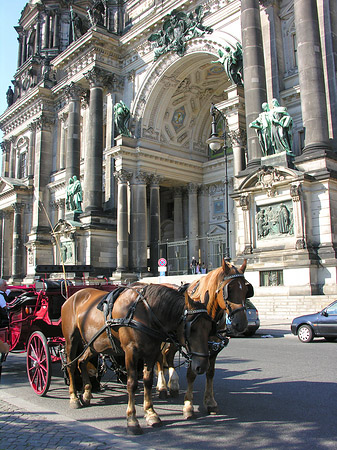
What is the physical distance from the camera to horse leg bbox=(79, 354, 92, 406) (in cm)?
620

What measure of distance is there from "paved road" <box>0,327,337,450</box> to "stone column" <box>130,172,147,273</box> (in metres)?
20.3

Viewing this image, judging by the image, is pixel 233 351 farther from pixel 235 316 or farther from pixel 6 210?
pixel 6 210

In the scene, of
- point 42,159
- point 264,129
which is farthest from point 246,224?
point 42,159

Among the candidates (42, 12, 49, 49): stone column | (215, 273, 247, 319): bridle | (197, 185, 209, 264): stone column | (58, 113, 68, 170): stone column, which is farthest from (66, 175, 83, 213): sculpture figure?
(215, 273, 247, 319): bridle

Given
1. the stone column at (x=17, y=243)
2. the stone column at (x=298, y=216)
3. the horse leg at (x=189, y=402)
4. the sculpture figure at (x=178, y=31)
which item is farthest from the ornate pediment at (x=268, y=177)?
the stone column at (x=17, y=243)

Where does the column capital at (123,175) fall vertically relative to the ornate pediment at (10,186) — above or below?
below

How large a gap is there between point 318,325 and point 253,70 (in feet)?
44.7

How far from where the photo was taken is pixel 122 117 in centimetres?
2991

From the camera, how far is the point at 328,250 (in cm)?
1758

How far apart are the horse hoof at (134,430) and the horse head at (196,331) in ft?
2.79

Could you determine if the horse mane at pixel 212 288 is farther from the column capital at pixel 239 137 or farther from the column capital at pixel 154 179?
the column capital at pixel 154 179

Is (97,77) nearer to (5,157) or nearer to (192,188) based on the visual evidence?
(192,188)

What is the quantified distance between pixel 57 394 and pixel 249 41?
64.9ft

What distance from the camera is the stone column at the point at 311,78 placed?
19.0m
